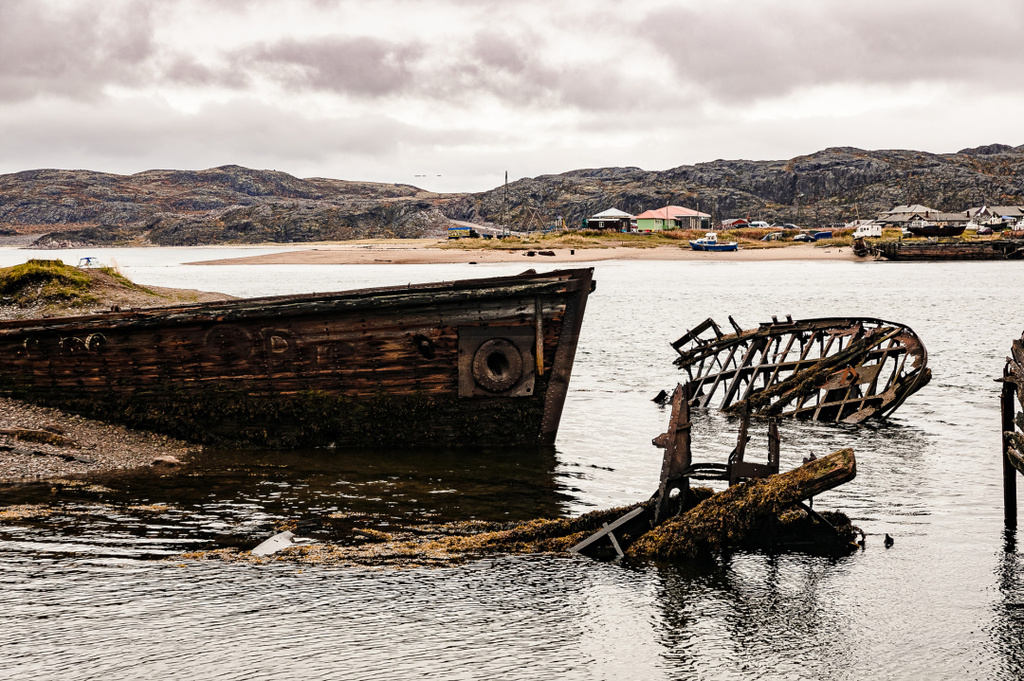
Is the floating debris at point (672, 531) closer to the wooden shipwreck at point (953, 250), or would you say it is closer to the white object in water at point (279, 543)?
the white object in water at point (279, 543)

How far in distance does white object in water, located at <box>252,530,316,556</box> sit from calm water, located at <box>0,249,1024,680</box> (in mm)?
428

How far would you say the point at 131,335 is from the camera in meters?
15.5

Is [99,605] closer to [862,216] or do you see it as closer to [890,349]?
[890,349]

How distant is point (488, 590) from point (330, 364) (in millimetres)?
6985

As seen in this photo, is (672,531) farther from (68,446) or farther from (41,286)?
(41,286)

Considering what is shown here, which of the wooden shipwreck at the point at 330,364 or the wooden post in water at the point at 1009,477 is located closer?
the wooden post in water at the point at 1009,477

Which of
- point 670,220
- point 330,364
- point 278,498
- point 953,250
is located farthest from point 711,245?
point 278,498

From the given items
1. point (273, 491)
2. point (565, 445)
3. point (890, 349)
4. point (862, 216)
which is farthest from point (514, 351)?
point (862, 216)

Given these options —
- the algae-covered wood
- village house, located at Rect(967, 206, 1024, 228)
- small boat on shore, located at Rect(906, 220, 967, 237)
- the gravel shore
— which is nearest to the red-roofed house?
small boat on shore, located at Rect(906, 220, 967, 237)

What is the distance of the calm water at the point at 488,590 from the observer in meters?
7.91

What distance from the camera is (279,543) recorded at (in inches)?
414

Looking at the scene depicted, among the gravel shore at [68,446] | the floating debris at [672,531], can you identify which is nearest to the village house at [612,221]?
the gravel shore at [68,446]

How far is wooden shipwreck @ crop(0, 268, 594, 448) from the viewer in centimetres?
1484

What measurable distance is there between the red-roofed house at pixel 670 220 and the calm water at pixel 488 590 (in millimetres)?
135083
